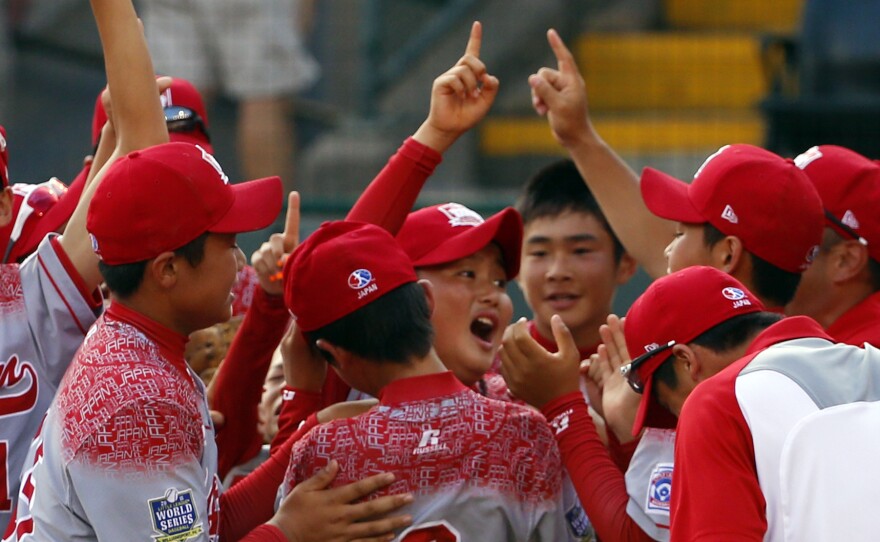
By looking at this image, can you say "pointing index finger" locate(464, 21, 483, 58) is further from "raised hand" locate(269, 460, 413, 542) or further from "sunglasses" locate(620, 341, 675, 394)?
"raised hand" locate(269, 460, 413, 542)

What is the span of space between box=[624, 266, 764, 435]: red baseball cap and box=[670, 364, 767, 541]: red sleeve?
288 millimetres

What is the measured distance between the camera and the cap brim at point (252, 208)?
9.14 feet

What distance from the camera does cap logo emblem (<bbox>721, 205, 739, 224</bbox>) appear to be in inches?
123

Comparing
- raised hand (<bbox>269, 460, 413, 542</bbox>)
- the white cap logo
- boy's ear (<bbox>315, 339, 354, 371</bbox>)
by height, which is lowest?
raised hand (<bbox>269, 460, 413, 542</bbox>)

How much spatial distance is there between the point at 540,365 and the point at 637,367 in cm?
29

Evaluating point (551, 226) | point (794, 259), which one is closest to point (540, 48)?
point (551, 226)

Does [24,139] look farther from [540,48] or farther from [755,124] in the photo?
[755,124]

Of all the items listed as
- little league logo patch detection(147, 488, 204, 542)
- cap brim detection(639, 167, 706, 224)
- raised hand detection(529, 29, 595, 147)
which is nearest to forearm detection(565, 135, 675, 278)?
raised hand detection(529, 29, 595, 147)

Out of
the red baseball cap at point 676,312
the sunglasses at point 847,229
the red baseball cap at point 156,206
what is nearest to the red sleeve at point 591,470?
the red baseball cap at point 676,312

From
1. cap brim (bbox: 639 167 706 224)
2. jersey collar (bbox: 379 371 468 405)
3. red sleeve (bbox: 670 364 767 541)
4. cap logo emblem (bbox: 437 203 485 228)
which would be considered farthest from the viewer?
cap logo emblem (bbox: 437 203 485 228)

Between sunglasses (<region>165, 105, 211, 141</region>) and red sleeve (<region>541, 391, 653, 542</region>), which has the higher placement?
sunglasses (<region>165, 105, 211, 141</region>)

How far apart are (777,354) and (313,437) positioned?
36.3 inches

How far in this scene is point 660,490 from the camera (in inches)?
106

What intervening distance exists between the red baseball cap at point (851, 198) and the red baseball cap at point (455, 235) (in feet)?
2.52
